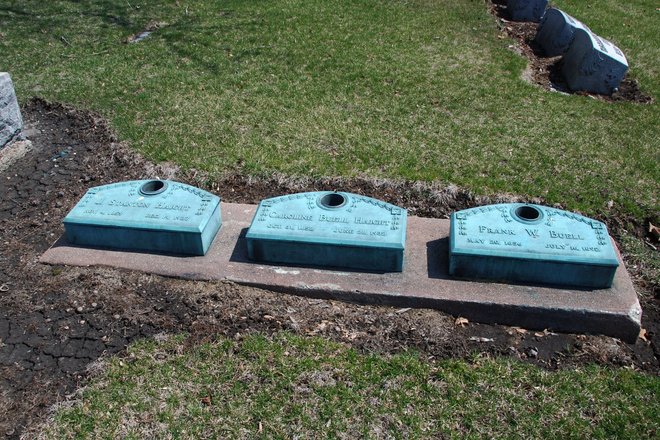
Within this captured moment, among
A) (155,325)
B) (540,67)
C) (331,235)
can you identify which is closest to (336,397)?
(331,235)

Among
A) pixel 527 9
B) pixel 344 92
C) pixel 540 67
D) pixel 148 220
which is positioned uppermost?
pixel 148 220

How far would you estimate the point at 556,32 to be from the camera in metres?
8.95

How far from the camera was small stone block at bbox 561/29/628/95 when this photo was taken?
7635 millimetres

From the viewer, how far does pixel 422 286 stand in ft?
14.1

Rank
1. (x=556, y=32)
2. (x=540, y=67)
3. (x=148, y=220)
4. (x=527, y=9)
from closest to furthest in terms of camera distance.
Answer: (x=148, y=220) < (x=540, y=67) < (x=556, y=32) < (x=527, y=9)

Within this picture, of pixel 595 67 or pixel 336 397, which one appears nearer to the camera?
pixel 336 397

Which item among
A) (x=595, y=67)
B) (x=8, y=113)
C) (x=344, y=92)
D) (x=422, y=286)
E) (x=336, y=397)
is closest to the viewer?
(x=336, y=397)

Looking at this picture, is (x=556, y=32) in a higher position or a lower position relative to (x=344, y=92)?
higher

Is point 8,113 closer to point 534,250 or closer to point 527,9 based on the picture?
point 534,250

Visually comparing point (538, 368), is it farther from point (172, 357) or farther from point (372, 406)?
point (172, 357)

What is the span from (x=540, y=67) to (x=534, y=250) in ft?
17.2

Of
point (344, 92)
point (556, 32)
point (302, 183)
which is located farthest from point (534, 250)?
point (556, 32)

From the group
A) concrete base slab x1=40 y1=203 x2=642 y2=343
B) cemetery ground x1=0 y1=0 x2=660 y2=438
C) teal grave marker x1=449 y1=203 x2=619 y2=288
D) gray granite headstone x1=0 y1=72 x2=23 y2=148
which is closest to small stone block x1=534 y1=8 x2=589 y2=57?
cemetery ground x1=0 y1=0 x2=660 y2=438

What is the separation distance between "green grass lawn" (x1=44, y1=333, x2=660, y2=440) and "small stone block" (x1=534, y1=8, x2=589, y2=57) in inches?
246
